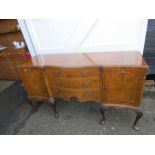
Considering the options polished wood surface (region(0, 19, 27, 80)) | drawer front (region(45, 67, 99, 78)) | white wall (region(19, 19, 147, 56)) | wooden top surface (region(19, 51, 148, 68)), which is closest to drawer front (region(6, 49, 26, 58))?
polished wood surface (region(0, 19, 27, 80))

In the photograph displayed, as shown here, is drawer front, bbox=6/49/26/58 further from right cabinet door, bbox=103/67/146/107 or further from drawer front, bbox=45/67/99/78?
right cabinet door, bbox=103/67/146/107

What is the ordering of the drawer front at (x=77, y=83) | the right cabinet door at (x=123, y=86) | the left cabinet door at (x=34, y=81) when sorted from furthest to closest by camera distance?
the left cabinet door at (x=34, y=81) → the drawer front at (x=77, y=83) → the right cabinet door at (x=123, y=86)

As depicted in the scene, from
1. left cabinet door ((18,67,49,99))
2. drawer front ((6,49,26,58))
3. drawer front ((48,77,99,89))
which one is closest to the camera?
drawer front ((48,77,99,89))

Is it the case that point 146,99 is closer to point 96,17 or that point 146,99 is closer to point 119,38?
point 119,38

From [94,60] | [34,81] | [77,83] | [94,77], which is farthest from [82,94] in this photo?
[34,81]

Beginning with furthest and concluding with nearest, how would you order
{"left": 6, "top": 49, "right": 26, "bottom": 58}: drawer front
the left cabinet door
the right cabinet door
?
{"left": 6, "top": 49, "right": 26, "bottom": 58}: drawer front → the left cabinet door → the right cabinet door

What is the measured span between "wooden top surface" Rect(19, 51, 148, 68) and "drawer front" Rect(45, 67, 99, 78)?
53 mm

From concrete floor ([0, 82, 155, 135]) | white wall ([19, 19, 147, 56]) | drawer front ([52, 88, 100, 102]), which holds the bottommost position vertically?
concrete floor ([0, 82, 155, 135])

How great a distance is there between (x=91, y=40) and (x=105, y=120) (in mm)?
1098

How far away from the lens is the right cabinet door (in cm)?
138

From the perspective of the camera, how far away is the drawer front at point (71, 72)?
4.83 feet

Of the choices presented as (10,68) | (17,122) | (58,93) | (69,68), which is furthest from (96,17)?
(10,68)

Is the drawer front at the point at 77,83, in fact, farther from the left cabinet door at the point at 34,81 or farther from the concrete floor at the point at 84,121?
the concrete floor at the point at 84,121

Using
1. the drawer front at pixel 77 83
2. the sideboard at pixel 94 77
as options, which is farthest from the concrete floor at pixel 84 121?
the drawer front at pixel 77 83
